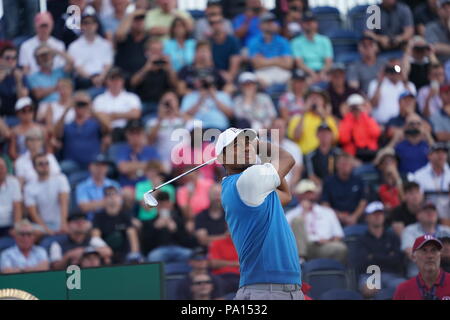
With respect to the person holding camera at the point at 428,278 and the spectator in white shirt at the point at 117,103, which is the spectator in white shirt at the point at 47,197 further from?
the person holding camera at the point at 428,278

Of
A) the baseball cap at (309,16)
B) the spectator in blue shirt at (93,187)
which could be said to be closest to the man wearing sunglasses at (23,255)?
the spectator in blue shirt at (93,187)

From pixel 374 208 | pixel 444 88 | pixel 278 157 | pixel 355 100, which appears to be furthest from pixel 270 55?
pixel 278 157

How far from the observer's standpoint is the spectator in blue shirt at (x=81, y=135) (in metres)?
12.8

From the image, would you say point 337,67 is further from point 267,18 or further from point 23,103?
point 23,103

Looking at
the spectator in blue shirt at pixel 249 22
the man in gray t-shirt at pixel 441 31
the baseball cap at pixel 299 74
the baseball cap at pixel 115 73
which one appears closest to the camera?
the baseball cap at pixel 115 73

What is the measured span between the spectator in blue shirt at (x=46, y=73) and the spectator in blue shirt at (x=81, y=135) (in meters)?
0.62

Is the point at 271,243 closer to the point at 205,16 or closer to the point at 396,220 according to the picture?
the point at 396,220

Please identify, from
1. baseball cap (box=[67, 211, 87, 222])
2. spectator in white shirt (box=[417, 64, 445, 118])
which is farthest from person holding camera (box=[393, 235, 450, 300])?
spectator in white shirt (box=[417, 64, 445, 118])

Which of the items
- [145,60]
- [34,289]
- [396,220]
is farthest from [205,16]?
[34,289]

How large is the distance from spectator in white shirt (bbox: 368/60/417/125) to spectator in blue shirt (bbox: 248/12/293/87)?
108 centimetres

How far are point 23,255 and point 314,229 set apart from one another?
115 inches

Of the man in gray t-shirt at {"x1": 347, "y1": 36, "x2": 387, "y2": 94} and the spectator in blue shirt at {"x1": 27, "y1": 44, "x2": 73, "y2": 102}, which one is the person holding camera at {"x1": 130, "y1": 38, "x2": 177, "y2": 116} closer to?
the spectator in blue shirt at {"x1": 27, "y1": 44, "x2": 73, "y2": 102}

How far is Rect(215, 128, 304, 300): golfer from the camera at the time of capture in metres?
7.10

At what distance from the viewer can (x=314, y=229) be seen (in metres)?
11.8
